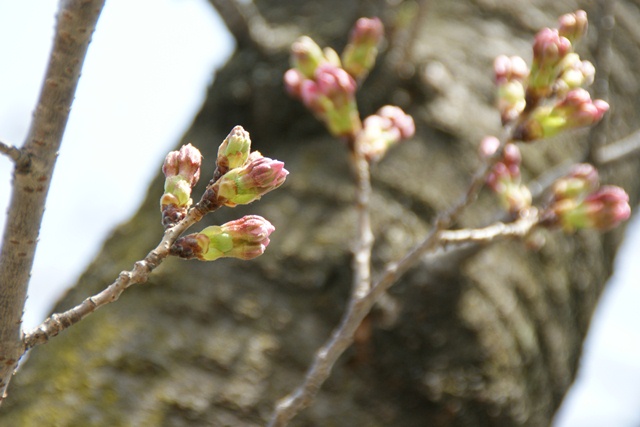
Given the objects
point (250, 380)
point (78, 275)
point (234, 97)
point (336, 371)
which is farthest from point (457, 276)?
point (78, 275)

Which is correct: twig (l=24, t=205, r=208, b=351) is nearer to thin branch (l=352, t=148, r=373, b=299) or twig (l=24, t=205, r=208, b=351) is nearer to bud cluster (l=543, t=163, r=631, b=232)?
thin branch (l=352, t=148, r=373, b=299)

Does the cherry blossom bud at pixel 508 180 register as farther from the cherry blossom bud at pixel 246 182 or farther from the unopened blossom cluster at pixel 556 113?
the cherry blossom bud at pixel 246 182

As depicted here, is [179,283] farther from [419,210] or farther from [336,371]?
[419,210]

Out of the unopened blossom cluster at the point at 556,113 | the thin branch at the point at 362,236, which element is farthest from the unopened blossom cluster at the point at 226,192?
the unopened blossom cluster at the point at 556,113

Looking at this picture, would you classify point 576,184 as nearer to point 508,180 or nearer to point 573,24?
point 508,180

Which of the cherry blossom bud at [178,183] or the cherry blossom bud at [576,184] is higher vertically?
the cherry blossom bud at [178,183]

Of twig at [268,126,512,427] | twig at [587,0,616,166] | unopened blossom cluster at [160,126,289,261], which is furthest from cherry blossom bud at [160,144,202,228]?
twig at [587,0,616,166]

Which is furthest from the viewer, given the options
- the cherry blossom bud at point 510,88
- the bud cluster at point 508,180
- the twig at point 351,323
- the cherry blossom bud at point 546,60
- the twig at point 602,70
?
the twig at point 602,70
